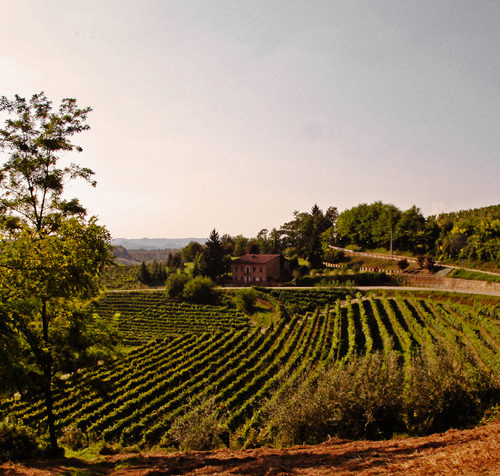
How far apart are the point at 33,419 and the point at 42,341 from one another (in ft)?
53.7

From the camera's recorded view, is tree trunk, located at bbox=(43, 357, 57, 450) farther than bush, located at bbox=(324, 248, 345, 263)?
No

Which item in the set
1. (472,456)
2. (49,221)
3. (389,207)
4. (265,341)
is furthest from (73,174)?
(389,207)

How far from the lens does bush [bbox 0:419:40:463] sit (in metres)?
9.77

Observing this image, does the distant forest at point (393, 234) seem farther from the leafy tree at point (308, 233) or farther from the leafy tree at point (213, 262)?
the leafy tree at point (213, 262)

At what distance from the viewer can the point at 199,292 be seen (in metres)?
61.0

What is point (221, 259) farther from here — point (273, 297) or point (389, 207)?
point (389, 207)

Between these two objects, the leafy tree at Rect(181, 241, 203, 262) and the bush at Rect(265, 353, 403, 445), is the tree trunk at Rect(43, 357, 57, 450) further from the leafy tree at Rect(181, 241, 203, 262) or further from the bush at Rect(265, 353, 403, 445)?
the leafy tree at Rect(181, 241, 203, 262)

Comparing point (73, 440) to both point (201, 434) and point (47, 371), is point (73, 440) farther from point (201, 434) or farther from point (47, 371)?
point (47, 371)

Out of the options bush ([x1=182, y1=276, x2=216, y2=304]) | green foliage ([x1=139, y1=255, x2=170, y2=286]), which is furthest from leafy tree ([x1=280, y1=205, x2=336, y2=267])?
green foliage ([x1=139, y1=255, x2=170, y2=286])

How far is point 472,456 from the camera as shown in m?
7.68

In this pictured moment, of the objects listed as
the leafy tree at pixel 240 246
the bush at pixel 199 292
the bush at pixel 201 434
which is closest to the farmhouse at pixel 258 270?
the bush at pixel 199 292

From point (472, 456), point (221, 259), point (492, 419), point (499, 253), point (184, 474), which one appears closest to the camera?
point (472, 456)

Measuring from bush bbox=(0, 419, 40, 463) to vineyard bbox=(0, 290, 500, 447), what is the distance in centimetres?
145

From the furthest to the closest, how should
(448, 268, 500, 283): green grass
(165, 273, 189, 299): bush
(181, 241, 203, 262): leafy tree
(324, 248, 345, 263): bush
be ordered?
(181, 241, 203, 262): leafy tree, (324, 248, 345, 263): bush, (165, 273, 189, 299): bush, (448, 268, 500, 283): green grass
